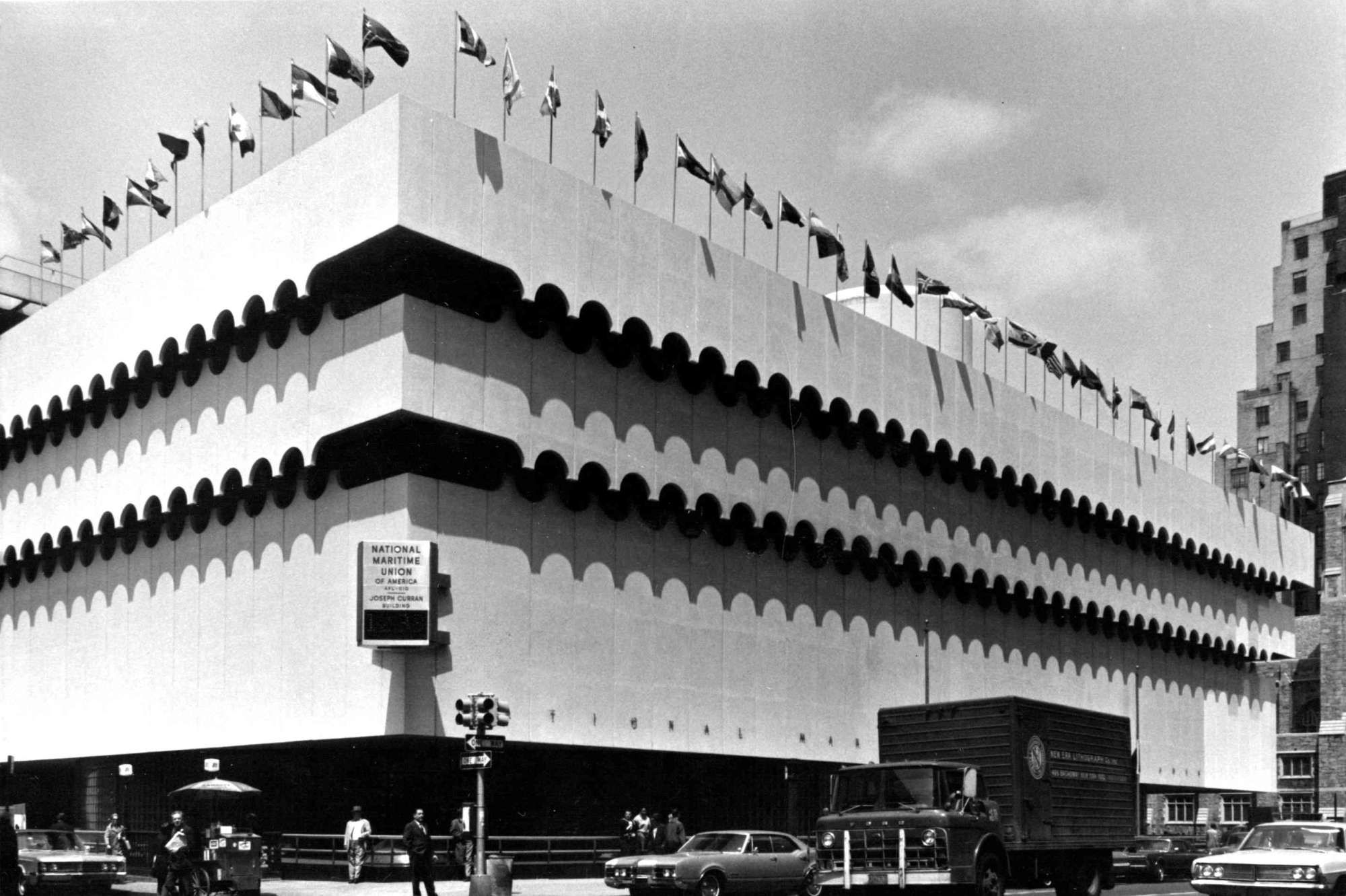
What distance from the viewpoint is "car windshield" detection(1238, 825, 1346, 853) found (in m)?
25.1

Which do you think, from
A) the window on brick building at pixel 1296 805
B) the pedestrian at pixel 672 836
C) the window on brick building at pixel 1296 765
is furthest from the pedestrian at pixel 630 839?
the window on brick building at pixel 1296 765

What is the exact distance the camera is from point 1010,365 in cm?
6769

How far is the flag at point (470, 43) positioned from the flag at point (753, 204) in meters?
10.0

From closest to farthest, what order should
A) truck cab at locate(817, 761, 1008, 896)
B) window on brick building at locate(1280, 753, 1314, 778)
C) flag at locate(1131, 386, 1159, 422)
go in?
1. truck cab at locate(817, 761, 1008, 896)
2. flag at locate(1131, 386, 1159, 422)
3. window on brick building at locate(1280, 753, 1314, 778)

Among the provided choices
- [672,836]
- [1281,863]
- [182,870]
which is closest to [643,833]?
[672,836]

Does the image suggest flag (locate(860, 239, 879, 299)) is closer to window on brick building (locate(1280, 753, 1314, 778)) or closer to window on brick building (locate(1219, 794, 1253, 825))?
window on brick building (locate(1219, 794, 1253, 825))

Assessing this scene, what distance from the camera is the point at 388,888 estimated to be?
36.9 m

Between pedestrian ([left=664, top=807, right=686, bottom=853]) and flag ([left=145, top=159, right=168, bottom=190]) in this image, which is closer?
pedestrian ([left=664, top=807, right=686, bottom=853])

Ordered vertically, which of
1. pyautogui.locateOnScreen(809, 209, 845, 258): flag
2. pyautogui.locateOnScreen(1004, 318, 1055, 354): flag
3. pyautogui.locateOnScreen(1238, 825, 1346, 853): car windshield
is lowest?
pyautogui.locateOnScreen(1238, 825, 1346, 853): car windshield

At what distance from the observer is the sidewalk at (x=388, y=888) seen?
3547 cm

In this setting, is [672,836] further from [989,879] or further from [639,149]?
[639,149]

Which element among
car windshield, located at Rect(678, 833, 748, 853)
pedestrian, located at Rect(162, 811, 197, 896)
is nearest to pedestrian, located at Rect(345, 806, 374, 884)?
car windshield, located at Rect(678, 833, 748, 853)

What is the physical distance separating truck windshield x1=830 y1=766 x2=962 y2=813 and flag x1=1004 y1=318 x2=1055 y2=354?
38.8 meters

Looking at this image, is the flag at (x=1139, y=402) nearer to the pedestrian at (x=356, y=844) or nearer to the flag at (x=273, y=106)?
the flag at (x=273, y=106)
